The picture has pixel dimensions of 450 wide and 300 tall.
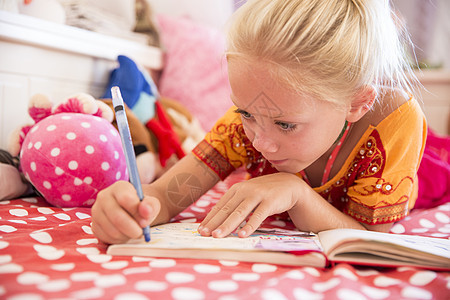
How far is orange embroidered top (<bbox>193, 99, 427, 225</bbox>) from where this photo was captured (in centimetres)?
79

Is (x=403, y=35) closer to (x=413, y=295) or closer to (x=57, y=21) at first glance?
(x=413, y=295)

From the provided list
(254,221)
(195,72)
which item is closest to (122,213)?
(254,221)

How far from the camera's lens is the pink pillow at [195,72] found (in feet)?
5.77

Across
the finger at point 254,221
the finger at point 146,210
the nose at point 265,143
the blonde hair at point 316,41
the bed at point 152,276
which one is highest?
the blonde hair at point 316,41

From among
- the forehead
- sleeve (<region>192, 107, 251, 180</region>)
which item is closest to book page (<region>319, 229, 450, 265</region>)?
the forehead

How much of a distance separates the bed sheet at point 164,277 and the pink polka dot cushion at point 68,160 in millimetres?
204

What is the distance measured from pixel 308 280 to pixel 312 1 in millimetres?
434

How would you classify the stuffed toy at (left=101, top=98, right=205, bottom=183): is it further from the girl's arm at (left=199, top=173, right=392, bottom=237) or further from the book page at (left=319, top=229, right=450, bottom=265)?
the book page at (left=319, top=229, right=450, bottom=265)

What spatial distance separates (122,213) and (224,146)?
382 millimetres

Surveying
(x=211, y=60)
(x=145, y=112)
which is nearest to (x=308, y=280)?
(x=145, y=112)

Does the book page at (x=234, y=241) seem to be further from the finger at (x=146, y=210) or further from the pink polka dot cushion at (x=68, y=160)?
the pink polka dot cushion at (x=68, y=160)

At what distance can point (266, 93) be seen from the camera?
663 mm

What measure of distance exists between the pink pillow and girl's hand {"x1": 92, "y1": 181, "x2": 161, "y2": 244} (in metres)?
1.14

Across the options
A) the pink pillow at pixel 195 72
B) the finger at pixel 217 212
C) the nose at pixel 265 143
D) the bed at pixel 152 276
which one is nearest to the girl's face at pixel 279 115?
the nose at pixel 265 143
